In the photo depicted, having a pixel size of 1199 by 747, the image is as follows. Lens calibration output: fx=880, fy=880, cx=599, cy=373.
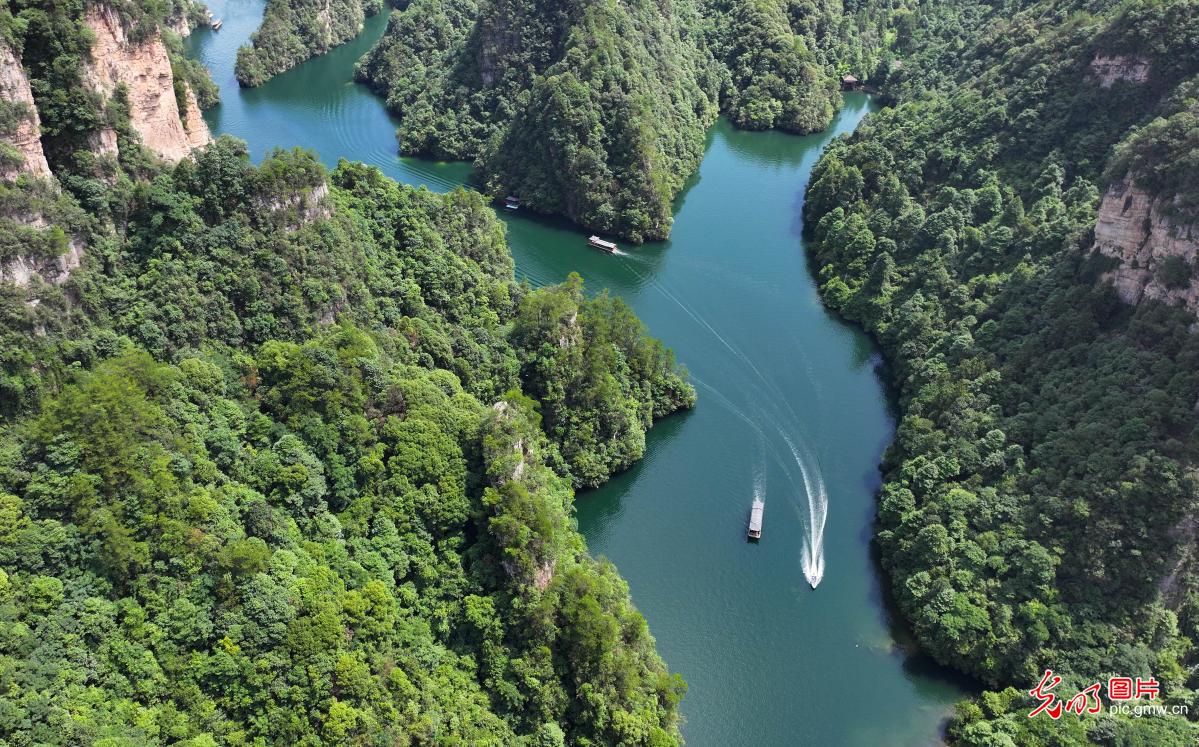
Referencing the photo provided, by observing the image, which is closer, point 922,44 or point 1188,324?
point 1188,324

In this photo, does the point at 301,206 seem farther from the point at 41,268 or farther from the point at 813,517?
the point at 813,517

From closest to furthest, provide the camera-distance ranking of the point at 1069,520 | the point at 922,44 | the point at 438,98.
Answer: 1. the point at 1069,520
2. the point at 438,98
3. the point at 922,44

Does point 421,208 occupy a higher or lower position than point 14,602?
higher

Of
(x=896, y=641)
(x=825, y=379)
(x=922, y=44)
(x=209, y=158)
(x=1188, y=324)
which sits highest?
(x=922, y=44)

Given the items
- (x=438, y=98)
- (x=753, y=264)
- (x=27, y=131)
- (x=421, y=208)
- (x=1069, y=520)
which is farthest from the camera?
(x=438, y=98)

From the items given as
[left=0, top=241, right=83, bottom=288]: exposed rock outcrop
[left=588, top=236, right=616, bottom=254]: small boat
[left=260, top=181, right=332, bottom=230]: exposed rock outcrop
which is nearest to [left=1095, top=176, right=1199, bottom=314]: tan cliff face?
[left=588, top=236, right=616, bottom=254]: small boat

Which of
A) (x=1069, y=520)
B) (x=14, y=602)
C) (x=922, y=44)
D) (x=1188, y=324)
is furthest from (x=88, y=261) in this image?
(x=922, y=44)

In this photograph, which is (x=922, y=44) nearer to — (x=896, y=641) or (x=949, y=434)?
(x=949, y=434)
